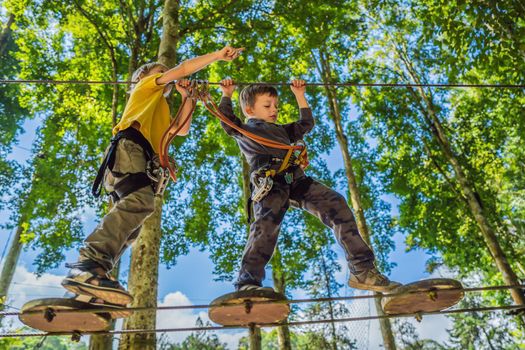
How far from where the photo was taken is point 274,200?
288cm

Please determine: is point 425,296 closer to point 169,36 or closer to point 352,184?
point 169,36

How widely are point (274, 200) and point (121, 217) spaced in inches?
42.3

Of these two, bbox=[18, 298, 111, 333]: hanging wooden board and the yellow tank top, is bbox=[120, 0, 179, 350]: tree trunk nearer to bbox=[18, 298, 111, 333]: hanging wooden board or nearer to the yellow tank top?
bbox=[18, 298, 111, 333]: hanging wooden board

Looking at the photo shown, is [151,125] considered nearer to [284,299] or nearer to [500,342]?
[284,299]

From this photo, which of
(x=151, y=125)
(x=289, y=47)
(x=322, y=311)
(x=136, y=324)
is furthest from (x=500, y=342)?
(x=151, y=125)

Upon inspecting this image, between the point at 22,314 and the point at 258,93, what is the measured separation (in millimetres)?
2309

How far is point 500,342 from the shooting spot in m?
21.8

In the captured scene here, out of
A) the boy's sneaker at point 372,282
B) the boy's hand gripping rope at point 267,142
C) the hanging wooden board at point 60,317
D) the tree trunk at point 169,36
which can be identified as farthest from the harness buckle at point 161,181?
the tree trunk at point 169,36

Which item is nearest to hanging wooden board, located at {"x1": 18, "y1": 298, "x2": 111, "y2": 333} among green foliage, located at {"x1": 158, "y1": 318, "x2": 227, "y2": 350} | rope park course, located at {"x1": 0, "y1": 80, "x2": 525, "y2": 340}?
rope park course, located at {"x1": 0, "y1": 80, "x2": 525, "y2": 340}

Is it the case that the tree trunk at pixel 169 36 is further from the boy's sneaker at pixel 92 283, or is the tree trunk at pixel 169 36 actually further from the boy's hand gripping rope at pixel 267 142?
the boy's sneaker at pixel 92 283

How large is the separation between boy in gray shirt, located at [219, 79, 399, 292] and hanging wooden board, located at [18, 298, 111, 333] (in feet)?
3.02

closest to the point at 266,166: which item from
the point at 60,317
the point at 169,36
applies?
the point at 60,317

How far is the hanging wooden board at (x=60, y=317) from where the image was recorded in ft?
7.27

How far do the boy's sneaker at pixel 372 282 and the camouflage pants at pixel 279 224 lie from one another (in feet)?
0.15
